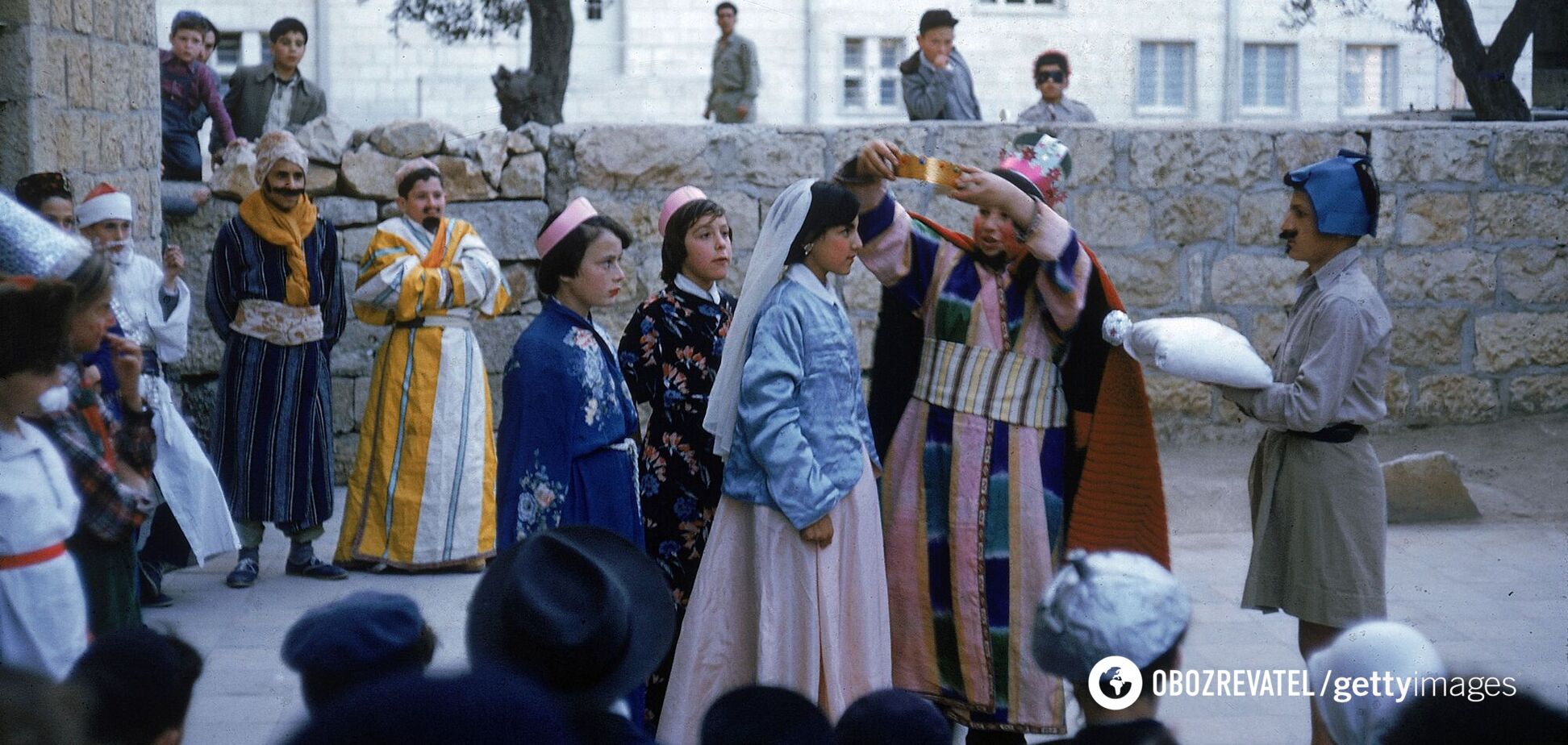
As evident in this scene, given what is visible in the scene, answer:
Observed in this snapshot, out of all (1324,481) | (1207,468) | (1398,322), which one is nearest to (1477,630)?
(1324,481)

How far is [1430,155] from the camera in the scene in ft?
26.9

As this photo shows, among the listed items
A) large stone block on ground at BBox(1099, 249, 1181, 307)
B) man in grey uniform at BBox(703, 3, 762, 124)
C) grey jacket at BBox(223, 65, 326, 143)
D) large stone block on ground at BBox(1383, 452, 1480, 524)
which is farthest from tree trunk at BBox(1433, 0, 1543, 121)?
grey jacket at BBox(223, 65, 326, 143)

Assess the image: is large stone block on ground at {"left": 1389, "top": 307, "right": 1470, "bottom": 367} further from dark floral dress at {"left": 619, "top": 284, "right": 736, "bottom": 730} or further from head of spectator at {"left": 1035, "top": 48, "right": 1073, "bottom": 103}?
dark floral dress at {"left": 619, "top": 284, "right": 736, "bottom": 730}

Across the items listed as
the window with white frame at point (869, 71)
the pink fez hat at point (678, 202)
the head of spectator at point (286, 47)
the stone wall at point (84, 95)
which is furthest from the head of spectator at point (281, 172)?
the window with white frame at point (869, 71)

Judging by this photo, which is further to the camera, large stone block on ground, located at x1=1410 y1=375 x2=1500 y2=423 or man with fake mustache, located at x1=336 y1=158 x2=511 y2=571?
large stone block on ground, located at x1=1410 y1=375 x2=1500 y2=423

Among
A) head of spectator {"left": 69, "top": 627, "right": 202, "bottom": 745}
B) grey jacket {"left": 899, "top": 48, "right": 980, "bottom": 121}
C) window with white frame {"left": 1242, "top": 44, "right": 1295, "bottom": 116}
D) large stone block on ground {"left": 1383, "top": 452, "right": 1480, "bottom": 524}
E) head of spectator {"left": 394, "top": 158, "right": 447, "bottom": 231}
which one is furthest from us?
window with white frame {"left": 1242, "top": 44, "right": 1295, "bottom": 116}

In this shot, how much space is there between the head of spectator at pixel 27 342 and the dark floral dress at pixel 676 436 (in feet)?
5.40

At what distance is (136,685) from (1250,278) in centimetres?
703

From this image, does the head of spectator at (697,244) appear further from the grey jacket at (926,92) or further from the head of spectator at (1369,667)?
the grey jacket at (926,92)

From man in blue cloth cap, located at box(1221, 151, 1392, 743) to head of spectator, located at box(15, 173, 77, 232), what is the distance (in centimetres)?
400

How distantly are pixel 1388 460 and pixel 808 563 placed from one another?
5190 millimetres

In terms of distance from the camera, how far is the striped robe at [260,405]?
6234mm

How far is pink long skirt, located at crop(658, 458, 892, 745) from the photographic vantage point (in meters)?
3.70
